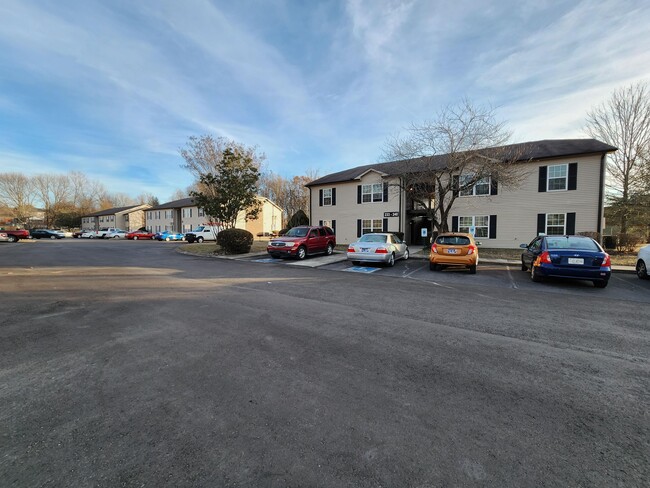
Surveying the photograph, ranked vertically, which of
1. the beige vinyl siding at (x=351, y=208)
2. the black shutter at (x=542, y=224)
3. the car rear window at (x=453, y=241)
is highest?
the beige vinyl siding at (x=351, y=208)

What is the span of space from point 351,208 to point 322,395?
23.3 meters

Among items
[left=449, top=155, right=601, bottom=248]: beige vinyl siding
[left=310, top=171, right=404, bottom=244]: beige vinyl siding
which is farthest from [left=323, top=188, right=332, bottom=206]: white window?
[left=449, top=155, right=601, bottom=248]: beige vinyl siding

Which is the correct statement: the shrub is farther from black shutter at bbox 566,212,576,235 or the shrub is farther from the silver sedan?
black shutter at bbox 566,212,576,235

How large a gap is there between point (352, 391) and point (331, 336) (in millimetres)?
1574

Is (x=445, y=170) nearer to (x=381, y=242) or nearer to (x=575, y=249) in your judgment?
(x=381, y=242)

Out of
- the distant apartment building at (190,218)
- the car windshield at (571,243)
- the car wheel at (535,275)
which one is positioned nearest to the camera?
the car windshield at (571,243)

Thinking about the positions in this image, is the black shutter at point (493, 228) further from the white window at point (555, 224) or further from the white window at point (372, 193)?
the white window at point (372, 193)

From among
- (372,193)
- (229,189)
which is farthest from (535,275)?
(229,189)

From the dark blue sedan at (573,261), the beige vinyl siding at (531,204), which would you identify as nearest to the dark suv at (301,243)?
the beige vinyl siding at (531,204)

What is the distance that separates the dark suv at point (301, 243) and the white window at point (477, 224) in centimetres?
994

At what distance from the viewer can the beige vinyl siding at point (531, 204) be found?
1772 centimetres

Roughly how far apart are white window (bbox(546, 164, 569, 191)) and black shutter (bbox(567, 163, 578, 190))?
19 centimetres

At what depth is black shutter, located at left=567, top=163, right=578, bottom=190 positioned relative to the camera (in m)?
18.0

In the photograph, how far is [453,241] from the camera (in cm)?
1177
